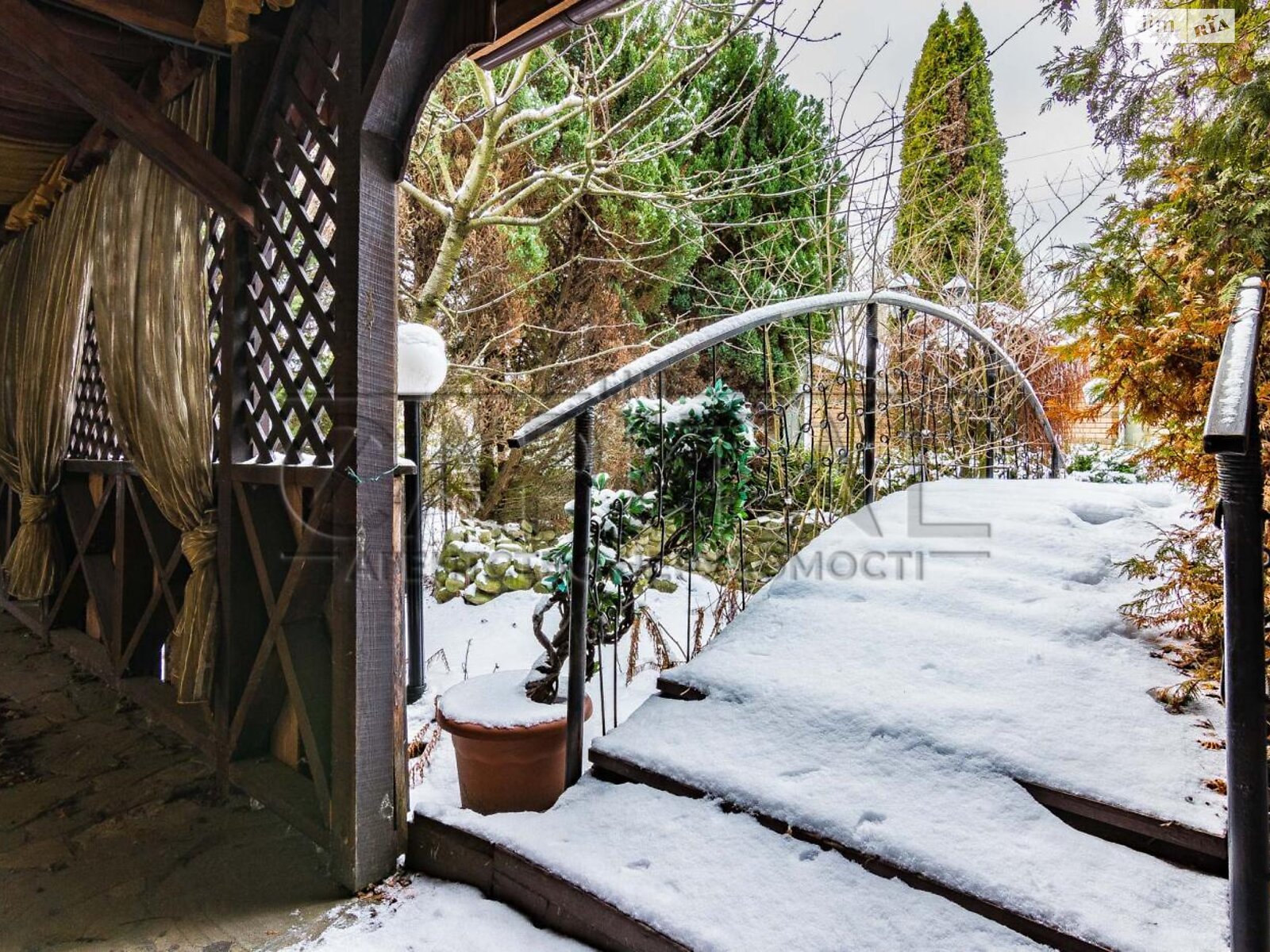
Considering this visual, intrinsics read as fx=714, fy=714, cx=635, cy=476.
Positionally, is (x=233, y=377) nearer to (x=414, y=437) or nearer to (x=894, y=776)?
(x=414, y=437)

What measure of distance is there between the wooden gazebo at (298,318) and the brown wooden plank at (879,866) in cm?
63

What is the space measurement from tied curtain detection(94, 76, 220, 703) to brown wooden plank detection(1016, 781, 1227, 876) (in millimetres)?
2473

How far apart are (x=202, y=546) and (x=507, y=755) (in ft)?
4.40

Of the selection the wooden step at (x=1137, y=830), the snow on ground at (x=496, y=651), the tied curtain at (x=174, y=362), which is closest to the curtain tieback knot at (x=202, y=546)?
the tied curtain at (x=174, y=362)

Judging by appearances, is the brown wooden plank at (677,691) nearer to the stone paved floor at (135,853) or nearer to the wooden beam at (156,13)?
the stone paved floor at (135,853)

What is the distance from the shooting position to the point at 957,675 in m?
1.81

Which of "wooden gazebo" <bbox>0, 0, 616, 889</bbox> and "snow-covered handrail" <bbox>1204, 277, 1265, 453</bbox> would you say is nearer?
"snow-covered handrail" <bbox>1204, 277, 1265, 453</bbox>

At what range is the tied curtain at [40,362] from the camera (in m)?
3.32

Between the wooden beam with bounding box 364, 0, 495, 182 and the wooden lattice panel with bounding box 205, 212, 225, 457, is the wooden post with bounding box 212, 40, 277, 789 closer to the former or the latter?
the wooden lattice panel with bounding box 205, 212, 225, 457

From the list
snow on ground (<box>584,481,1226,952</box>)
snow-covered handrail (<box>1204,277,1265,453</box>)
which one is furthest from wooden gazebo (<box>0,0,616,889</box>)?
snow-covered handrail (<box>1204,277,1265,453</box>)

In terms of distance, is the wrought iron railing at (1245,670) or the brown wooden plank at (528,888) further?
the brown wooden plank at (528,888)

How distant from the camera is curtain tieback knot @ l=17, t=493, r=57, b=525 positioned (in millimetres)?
3818

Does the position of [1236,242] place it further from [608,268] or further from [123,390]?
[608,268]

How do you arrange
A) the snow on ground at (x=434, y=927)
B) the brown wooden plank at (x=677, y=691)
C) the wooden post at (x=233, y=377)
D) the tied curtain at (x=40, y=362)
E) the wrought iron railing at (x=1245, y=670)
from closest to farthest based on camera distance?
the wrought iron railing at (x=1245, y=670), the snow on ground at (x=434, y=927), the brown wooden plank at (x=677, y=691), the wooden post at (x=233, y=377), the tied curtain at (x=40, y=362)
